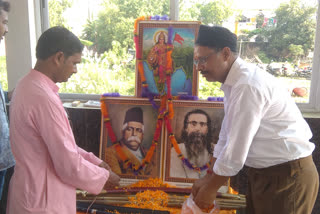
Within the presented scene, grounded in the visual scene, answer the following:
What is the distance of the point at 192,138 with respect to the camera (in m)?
2.61

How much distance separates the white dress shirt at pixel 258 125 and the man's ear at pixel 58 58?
84 cm

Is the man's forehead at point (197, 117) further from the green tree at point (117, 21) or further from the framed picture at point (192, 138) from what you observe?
the green tree at point (117, 21)

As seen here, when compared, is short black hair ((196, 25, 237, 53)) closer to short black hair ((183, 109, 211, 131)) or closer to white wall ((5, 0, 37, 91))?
short black hair ((183, 109, 211, 131))

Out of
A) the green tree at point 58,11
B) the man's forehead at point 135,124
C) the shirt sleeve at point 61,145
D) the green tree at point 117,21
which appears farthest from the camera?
the green tree at point 58,11

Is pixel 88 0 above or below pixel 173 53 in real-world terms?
above

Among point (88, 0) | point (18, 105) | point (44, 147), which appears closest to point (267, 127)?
point (44, 147)

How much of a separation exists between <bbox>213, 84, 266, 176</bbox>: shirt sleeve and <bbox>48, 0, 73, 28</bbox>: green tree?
8.18 ft

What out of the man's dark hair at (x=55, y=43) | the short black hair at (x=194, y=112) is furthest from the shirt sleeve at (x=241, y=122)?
the short black hair at (x=194, y=112)

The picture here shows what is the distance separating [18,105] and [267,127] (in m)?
1.21

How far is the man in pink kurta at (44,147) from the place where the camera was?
4.44 feet

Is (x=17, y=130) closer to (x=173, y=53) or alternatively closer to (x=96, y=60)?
(x=173, y=53)

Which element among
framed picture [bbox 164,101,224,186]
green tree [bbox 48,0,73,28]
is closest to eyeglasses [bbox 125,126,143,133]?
framed picture [bbox 164,101,224,186]

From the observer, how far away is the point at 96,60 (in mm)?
3258

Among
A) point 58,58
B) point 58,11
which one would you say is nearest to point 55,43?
point 58,58
